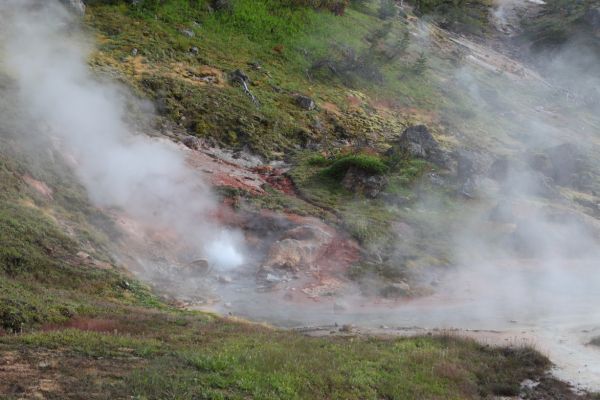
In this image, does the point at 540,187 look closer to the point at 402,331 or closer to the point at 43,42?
the point at 402,331

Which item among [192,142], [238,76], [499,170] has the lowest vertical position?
[192,142]

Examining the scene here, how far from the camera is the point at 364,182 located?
97.8ft

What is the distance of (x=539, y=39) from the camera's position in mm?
72438

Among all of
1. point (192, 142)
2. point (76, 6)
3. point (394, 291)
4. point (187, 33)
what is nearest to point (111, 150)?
point (192, 142)

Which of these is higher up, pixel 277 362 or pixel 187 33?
pixel 187 33

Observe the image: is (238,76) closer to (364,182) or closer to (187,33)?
(187,33)

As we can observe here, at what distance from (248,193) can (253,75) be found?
16456mm

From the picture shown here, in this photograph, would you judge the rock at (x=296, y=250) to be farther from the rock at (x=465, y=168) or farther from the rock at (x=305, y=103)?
the rock at (x=305, y=103)

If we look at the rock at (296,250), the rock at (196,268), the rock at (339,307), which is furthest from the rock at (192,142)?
the rock at (339,307)

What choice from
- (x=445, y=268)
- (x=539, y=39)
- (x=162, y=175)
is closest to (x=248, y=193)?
(x=162, y=175)

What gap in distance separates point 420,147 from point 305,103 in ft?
28.0

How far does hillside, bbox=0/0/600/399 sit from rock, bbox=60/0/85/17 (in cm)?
22

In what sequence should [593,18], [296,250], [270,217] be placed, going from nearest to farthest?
[296,250], [270,217], [593,18]

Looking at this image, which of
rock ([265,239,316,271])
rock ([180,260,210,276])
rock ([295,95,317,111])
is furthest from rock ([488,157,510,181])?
rock ([180,260,210,276])
